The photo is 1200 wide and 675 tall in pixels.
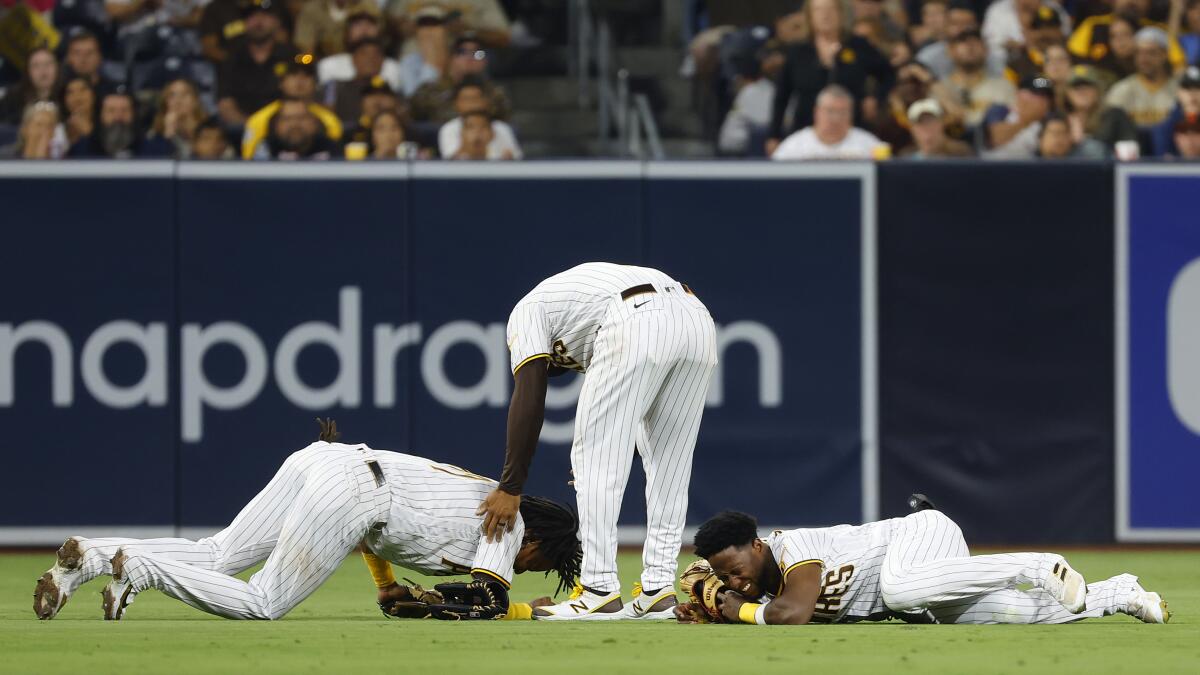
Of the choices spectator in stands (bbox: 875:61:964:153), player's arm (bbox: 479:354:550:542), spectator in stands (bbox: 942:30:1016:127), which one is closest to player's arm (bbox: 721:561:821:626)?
player's arm (bbox: 479:354:550:542)

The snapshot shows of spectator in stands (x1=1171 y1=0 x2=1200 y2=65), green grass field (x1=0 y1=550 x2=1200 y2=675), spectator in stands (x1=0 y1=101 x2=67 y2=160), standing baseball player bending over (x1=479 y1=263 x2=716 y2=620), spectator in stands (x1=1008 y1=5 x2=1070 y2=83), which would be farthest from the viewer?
spectator in stands (x1=1171 y1=0 x2=1200 y2=65)

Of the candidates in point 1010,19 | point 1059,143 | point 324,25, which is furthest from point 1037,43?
point 324,25

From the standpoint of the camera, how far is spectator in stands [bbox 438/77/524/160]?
12891mm

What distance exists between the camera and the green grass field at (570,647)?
5.68 meters

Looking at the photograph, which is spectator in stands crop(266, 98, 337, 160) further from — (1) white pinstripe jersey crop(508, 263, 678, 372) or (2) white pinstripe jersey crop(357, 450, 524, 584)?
(2) white pinstripe jersey crop(357, 450, 524, 584)

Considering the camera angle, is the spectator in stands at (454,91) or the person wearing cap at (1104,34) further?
the person wearing cap at (1104,34)

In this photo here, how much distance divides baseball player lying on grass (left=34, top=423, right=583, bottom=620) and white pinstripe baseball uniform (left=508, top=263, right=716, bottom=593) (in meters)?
0.34

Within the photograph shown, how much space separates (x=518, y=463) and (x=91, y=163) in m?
5.69

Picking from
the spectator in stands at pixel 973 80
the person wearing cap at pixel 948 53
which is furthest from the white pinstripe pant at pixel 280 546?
the person wearing cap at pixel 948 53

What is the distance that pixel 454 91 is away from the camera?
13758 millimetres

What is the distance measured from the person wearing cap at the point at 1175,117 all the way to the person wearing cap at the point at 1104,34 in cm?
131

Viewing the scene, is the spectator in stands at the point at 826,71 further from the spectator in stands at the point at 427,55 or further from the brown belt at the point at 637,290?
the brown belt at the point at 637,290

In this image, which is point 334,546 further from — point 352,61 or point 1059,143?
point 352,61

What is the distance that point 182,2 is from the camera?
15180mm
